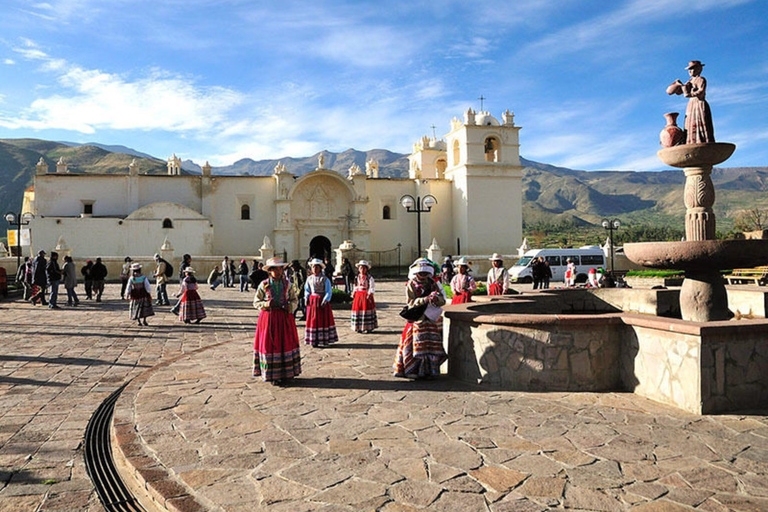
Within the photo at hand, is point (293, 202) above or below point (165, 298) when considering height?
above

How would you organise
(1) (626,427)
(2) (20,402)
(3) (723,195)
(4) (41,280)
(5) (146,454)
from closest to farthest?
(5) (146,454)
(1) (626,427)
(2) (20,402)
(4) (41,280)
(3) (723,195)

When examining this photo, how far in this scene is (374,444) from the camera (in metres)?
4.49

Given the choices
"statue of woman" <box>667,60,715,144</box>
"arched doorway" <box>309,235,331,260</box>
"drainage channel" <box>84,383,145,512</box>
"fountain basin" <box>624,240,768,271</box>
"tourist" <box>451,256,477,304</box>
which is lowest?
"drainage channel" <box>84,383,145,512</box>

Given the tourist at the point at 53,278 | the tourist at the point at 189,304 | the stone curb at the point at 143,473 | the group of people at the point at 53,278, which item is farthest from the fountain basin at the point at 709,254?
the tourist at the point at 53,278

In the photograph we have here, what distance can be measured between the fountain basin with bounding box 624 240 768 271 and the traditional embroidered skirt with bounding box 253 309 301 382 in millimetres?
4268

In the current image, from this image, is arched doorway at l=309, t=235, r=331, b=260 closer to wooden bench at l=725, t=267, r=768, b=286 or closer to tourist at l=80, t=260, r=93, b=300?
tourist at l=80, t=260, r=93, b=300

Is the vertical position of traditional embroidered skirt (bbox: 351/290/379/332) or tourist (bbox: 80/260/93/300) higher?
tourist (bbox: 80/260/93/300)

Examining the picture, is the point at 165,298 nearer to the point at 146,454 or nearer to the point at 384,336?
the point at 384,336

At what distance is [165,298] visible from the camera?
53.7 feet

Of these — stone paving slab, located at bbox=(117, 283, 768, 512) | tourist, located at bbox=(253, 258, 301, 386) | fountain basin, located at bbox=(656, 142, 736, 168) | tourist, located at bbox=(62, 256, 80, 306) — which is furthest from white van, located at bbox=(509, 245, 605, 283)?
tourist, located at bbox=(253, 258, 301, 386)

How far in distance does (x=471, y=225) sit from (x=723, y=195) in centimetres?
12413

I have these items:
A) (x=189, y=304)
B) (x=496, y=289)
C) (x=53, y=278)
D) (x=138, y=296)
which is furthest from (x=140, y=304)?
(x=496, y=289)

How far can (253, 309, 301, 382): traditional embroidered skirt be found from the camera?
6535mm

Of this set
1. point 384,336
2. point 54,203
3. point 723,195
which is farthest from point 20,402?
point 723,195
